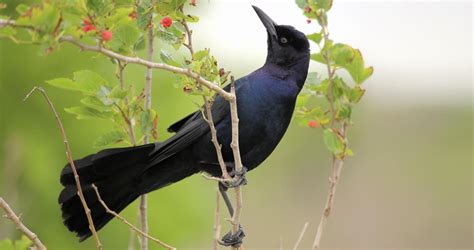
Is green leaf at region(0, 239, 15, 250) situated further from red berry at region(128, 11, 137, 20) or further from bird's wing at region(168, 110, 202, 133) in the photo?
bird's wing at region(168, 110, 202, 133)

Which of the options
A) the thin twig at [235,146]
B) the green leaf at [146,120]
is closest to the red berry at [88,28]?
the thin twig at [235,146]

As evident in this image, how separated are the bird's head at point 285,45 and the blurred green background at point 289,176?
2.23 metres

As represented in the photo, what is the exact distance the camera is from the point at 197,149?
380cm

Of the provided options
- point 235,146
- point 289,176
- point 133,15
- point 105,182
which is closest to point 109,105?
point 133,15

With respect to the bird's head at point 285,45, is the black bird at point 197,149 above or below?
below

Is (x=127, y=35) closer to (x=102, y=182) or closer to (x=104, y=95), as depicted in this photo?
(x=104, y=95)

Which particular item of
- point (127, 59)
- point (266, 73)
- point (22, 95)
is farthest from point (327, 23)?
point (22, 95)

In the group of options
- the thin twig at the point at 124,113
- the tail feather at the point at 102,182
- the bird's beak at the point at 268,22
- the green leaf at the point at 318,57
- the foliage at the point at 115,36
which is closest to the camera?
the foliage at the point at 115,36

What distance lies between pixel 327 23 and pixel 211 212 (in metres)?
5.66

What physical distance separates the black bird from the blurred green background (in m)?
1.77

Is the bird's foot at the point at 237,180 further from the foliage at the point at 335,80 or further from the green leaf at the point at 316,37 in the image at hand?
the green leaf at the point at 316,37

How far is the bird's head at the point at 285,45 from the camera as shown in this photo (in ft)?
12.8

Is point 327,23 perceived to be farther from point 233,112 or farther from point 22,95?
point 22,95

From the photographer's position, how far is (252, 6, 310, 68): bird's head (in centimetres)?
391
